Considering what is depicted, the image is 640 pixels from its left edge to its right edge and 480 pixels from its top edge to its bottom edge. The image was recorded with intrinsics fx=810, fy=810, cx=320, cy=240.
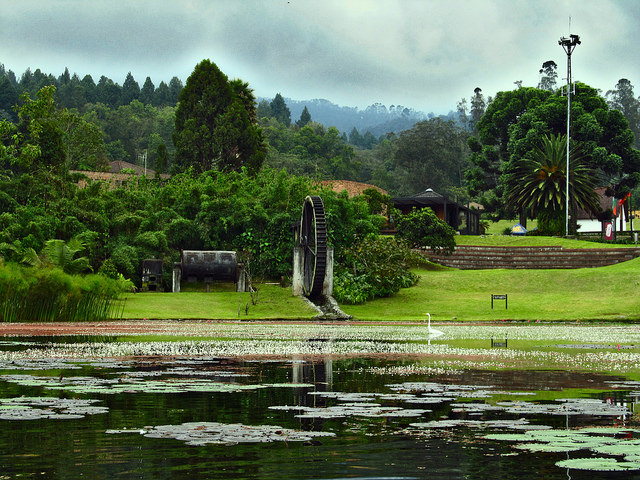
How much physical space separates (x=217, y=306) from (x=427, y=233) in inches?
949

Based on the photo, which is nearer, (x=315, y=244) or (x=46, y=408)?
(x=46, y=408)

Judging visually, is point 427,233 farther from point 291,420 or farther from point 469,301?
point 291,420

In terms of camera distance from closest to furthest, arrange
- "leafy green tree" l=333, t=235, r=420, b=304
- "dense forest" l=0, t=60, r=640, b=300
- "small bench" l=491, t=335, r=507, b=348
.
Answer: "small bench" l=491, t=335, r=507, b=348 → "leafy green tree" l=333, t=235, r=420, b=304 → "dense forest" l=0, t=60, r=640, b=300

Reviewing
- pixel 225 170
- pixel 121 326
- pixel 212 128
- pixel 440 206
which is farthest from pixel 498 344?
pixel 440 206

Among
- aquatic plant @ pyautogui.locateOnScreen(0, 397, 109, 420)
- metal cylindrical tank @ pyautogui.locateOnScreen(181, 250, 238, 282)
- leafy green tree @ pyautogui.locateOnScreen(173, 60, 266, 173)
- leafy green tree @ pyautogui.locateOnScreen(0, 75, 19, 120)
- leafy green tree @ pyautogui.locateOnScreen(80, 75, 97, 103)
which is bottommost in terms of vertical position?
aquatic plant @ pyautogui.locateOnScreen(0, 397, 109, 420)

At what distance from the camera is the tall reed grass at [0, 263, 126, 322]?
27375 millimetres

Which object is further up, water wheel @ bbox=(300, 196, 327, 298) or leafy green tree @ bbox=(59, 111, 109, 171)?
leafy green tree @ bbox=(59, 111, 109, 171)

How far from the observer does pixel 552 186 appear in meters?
72.7

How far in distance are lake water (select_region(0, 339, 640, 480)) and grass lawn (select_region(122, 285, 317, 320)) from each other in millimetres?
19078

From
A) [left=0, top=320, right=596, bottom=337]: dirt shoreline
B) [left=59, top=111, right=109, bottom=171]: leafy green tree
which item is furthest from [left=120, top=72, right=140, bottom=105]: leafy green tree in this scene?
[left=0, top=320, right=596, bottom=337]: dirt shoreline

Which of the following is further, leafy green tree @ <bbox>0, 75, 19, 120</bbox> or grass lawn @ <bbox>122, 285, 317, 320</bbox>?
leafy green tree @ <bbox>0, 75, 19, 120</bbox>

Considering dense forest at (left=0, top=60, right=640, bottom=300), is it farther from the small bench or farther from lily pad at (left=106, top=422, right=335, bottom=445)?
lily pad at (left=106, top=422, right=335, bottom=445)

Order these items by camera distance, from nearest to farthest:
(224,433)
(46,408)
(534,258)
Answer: (224,433), (46,408), (534,258)

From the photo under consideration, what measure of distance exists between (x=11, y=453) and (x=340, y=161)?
12446 cm
